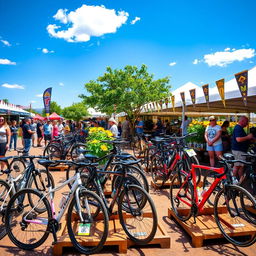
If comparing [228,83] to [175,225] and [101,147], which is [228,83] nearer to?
[101,147]

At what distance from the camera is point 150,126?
17781mm

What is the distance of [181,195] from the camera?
346cm

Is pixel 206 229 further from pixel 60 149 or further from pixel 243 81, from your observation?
pixel 60 149

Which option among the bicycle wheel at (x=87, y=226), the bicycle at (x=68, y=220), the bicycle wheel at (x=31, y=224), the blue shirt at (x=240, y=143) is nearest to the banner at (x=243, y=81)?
the blue shirt at (x=240, y=143)

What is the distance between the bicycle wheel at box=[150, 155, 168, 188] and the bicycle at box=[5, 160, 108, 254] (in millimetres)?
2450

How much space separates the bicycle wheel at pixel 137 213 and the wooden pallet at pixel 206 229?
0.63m

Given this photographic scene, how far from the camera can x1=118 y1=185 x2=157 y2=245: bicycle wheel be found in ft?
8.81

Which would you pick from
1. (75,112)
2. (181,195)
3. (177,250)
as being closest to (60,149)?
(181,195)

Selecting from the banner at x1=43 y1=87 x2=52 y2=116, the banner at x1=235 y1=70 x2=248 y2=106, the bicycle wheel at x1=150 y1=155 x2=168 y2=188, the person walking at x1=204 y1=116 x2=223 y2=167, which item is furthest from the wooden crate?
the banner at x1=43 y1=87 x2=52 y2=116

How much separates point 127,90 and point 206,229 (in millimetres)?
14296

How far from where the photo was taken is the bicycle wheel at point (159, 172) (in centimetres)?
511

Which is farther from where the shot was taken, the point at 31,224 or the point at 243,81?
the point at 243,81

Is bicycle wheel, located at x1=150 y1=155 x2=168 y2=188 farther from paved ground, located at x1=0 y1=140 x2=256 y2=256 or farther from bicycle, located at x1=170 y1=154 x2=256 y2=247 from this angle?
paved ground, located at x1=0 y1=140 x2=256 y2=256

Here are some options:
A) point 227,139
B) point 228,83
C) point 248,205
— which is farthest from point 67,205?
point 228,83
